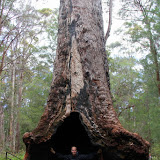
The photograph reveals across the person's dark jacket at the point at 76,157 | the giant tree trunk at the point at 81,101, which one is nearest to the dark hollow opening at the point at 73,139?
the giant tree trunk at the point at 81,101

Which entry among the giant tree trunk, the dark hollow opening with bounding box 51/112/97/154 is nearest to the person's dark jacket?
the giant tree trunk

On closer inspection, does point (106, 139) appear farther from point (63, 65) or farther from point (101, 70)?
point (63, 65)

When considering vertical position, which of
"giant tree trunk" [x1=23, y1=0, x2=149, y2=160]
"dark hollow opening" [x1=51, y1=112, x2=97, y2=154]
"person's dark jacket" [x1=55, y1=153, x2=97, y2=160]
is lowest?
"person's dark jacket" [x1=55, y1=153, x2=97, y2=160]

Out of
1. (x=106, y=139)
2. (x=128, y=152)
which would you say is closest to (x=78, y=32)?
(x=106, y=139)

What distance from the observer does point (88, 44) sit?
3.42m

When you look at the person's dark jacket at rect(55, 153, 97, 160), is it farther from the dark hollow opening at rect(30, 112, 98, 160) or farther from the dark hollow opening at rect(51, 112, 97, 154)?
the dark hollow opening at rect(51, 112, 97, 154)

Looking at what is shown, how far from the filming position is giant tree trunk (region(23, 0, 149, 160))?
2488mm

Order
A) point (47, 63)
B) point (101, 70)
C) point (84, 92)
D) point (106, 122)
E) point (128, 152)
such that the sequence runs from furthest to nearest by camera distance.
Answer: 1. point (47, 63)
2. point (101, 70)
3. point (84, 92)
4. point (106, 122)
5. point (128, 152)

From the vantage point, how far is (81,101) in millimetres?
2879

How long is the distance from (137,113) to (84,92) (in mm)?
9145

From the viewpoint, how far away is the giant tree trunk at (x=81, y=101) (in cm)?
249

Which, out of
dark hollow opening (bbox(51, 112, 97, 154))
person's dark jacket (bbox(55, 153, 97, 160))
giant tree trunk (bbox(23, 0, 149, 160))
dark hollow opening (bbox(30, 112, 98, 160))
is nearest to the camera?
giant tree trunk (bbox(23, 0, 149, 160))

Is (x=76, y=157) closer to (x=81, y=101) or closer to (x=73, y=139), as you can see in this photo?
(x=73, y=139)

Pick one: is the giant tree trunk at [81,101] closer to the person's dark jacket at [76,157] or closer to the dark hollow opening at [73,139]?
the dark hollow opening at [73,139]
